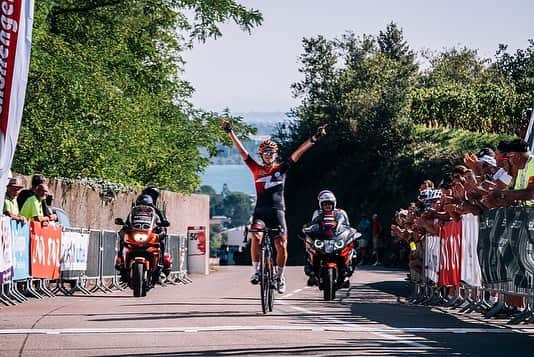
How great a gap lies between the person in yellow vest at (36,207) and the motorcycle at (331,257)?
4321 mm

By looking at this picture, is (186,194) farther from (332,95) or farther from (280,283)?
(332,95)

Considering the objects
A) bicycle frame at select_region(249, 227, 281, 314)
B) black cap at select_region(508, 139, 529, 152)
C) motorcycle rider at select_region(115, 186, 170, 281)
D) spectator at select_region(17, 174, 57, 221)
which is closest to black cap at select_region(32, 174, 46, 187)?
spectator at select_region(17, 174, 57, 221)

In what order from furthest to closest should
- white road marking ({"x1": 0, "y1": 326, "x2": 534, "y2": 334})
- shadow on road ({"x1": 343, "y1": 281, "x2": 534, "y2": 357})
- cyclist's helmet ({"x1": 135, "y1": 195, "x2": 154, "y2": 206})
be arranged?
cyclist's helmet ({"x1": 135, "y1": 195, "x2": 154, "y2": 206}), white road marking ({"x1": 0, "y1": 326, "x2": 534, "y2": 334}), shadow on road ({"x1": 343, "y1": 281, "x2": 534, "y2": 357})

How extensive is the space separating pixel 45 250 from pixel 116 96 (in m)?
11.7

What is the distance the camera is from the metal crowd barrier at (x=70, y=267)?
2009 centimetres

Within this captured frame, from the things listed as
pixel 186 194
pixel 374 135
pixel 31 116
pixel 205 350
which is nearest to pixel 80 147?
pixel 31 116

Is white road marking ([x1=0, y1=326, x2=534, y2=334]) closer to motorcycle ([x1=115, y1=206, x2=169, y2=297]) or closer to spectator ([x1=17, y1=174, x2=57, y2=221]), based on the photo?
motorcycle ([x1=115, y1=206, x2=169, y2=297])

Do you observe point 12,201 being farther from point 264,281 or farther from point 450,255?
point 450,255

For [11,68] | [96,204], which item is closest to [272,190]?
[11,68]

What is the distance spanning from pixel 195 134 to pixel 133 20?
206 inches

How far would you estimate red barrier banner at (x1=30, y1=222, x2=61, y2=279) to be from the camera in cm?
2189

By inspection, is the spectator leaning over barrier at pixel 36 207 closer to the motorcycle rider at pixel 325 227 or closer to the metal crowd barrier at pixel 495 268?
the motorcycle rider at pixel 325 227

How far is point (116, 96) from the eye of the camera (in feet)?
111

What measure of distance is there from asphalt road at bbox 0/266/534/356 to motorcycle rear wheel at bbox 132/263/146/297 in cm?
123
